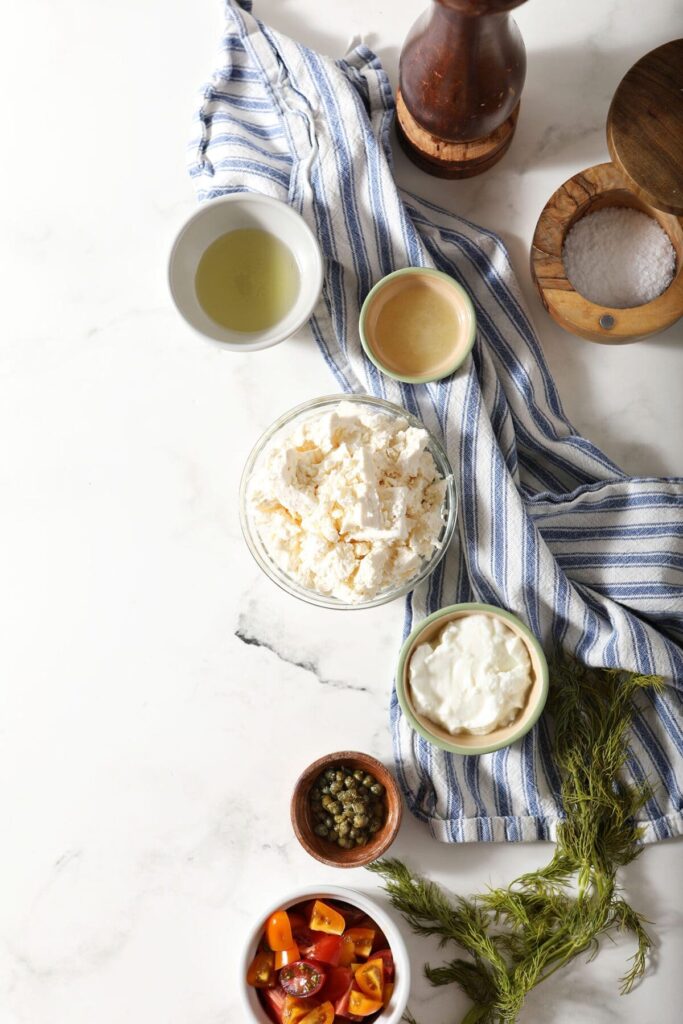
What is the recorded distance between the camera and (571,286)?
1812mm

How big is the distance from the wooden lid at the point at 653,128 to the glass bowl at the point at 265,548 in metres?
0.61

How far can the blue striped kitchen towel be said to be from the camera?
71.0 inches

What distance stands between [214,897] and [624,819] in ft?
2.87

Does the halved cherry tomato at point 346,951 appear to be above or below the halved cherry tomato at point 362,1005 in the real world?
above

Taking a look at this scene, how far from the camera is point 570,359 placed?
6.40 feet

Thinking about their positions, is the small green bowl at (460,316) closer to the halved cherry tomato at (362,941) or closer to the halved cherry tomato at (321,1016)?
the halved cherry tomato at (362,941)

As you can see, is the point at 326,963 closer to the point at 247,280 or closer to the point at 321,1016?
the point at 321,1016

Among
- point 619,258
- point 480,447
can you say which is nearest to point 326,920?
point 480,447

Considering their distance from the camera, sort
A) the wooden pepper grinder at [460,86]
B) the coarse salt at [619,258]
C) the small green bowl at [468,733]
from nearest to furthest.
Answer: the wooden pepper grinder at [460,86], the small green bowl at [468,733], the coarse salt at [619,258]

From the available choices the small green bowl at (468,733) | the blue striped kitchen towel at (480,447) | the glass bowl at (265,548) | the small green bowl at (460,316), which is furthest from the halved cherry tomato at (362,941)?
the small green bowl at (460,316)

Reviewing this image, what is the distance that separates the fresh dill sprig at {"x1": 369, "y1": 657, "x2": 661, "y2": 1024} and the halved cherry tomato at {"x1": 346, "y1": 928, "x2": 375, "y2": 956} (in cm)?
9

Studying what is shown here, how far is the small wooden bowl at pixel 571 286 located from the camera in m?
1.80

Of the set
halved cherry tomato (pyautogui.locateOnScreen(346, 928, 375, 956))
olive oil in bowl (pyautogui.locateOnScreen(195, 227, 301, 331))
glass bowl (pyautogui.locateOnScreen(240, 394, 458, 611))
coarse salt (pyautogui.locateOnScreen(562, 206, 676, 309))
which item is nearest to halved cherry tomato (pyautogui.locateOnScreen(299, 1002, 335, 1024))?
halved cherry tomato (pyautogui.locateOnScreen(346, 928, 375, 956))

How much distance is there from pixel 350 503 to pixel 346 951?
904mm
